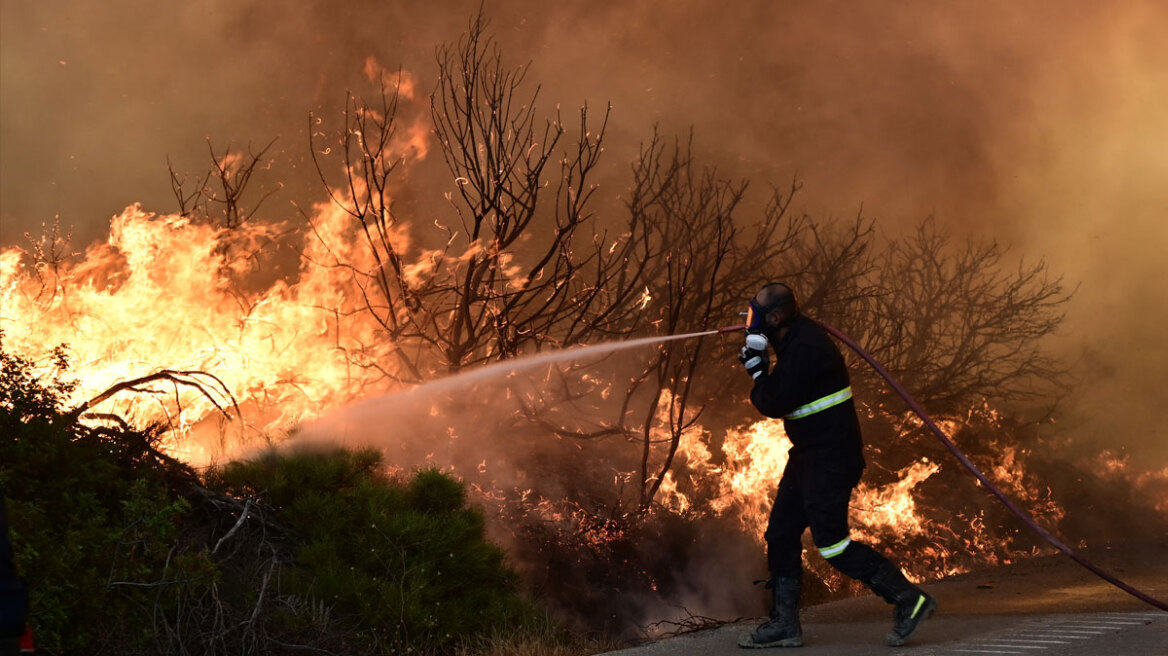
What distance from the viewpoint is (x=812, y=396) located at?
18.5ft

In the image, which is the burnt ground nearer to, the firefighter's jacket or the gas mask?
the firefighter's jacket

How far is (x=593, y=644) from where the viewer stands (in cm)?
668

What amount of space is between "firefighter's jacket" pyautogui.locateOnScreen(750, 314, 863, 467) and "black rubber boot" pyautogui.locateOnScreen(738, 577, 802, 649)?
0.68 meters

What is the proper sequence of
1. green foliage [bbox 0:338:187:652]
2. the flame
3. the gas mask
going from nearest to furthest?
green foliage [bbox 0:338:187:652], the gas mask, the flame

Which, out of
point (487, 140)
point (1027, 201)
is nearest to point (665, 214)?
point (487, 140)

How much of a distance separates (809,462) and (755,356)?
57cm

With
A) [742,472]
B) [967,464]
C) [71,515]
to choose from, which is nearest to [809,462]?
[967,464]

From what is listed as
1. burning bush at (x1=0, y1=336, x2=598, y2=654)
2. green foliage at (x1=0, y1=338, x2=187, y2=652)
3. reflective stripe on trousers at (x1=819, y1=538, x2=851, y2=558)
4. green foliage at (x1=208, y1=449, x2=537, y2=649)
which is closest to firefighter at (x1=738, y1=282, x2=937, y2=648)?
reflective stripe on trousers at (x1=819, y1=538, x2=851, y2=558)

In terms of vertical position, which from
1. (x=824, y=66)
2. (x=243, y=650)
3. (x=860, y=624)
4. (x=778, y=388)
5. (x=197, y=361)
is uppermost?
(x=824, y=66)

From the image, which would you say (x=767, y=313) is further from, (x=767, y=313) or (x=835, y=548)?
(x=835, y=548)

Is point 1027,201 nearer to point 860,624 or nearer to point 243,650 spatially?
point 860,624

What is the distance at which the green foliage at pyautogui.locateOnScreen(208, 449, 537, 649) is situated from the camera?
674cm

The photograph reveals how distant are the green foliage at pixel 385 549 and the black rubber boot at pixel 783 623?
1997 millimetres

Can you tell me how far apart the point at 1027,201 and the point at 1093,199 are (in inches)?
44.8
